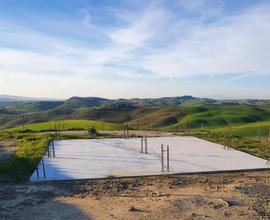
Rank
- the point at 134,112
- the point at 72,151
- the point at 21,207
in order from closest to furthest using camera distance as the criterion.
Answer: the point at 21,207, the point at 72,151, the point at 134,112

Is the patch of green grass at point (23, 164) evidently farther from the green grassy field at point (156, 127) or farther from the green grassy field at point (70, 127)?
the green grassy field at point (70, 127)

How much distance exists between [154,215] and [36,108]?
94228mm

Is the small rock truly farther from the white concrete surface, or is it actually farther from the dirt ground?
the white concrete surface

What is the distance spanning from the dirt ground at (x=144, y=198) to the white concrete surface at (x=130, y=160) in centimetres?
74

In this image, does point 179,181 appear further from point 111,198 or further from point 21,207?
point 21,207

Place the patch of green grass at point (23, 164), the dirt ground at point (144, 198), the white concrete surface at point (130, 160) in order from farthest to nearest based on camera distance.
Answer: the white concrete surface at point (130, 160)
the patch of green grass at point (23, 164)
the dirt ground at point (144, 198)

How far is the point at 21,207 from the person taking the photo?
24.6ft

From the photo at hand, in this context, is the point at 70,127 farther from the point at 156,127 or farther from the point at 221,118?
the point at 221,118

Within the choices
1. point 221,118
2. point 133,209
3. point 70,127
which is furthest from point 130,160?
point 221,118

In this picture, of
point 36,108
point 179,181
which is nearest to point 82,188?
point 179,181

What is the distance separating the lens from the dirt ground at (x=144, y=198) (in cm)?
703

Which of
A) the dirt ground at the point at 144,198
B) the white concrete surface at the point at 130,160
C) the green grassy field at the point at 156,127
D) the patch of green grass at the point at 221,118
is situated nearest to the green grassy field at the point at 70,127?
the green grassy field at the point at 156,127

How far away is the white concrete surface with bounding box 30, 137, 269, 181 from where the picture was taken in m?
10.5

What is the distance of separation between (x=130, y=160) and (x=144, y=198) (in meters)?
4.12
